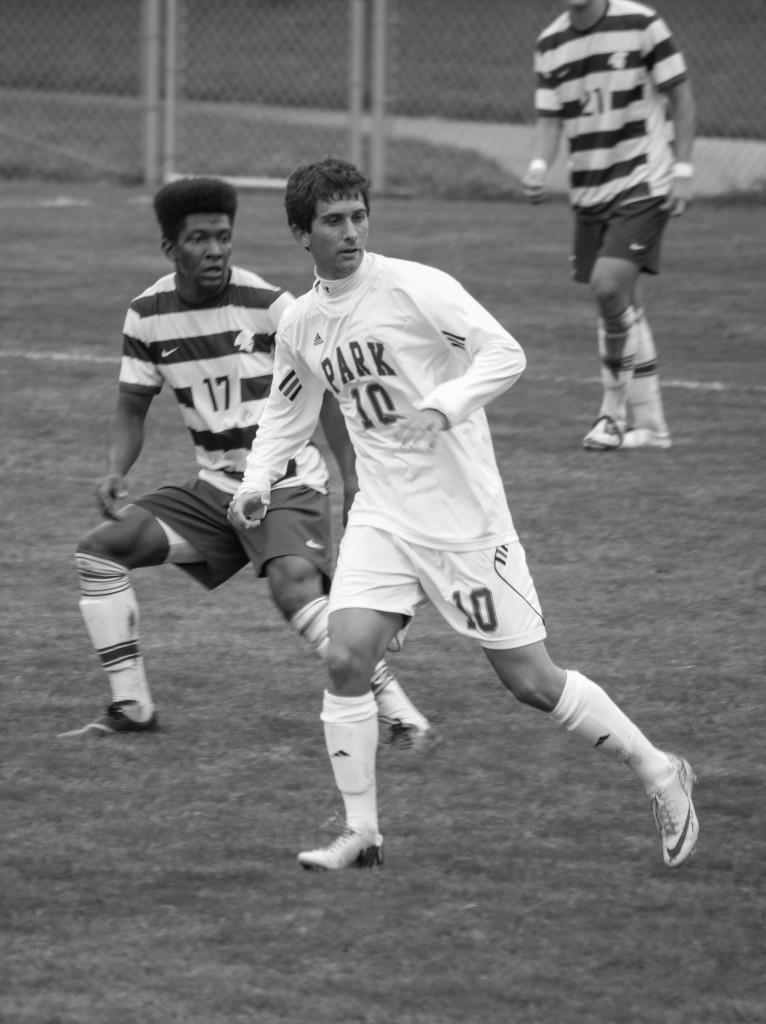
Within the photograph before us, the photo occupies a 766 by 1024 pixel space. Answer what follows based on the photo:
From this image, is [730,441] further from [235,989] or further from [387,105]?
[387,105]

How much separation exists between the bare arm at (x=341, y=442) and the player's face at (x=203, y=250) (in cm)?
47

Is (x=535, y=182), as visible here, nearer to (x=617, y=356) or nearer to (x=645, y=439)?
(x=617, y=356)

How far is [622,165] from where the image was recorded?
8.82 m

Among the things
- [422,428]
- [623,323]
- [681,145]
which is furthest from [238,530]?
[681,145]

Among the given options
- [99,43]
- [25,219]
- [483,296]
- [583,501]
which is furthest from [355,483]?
[99,43]

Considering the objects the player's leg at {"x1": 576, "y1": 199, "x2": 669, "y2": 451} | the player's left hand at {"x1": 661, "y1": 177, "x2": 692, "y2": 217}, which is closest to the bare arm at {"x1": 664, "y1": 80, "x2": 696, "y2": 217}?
the player's left hand at {"x1": 661, "y1": 177, "x2": 692, "y2": 217}

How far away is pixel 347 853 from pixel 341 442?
4.13 feet

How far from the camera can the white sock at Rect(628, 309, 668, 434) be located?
8617mm

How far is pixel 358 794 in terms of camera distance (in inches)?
167

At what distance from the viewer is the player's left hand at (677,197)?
8680 millimetres

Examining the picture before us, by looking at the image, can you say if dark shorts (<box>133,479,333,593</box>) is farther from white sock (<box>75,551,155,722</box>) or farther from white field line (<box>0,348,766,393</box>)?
white field line (<box>0,348,766,393</box>)

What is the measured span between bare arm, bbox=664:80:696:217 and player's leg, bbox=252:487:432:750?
404cm

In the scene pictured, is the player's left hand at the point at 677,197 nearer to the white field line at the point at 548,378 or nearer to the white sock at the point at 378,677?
the white field line at the point at 548,378

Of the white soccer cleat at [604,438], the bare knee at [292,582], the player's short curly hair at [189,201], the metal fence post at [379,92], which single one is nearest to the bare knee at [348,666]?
the bare knee at [292,582]
